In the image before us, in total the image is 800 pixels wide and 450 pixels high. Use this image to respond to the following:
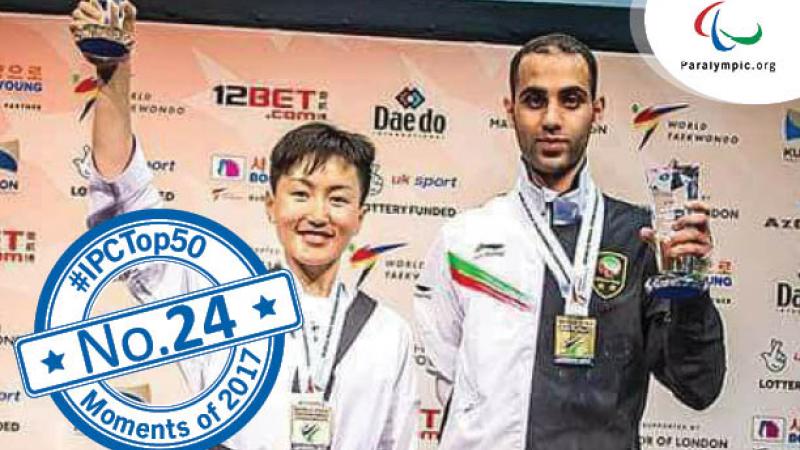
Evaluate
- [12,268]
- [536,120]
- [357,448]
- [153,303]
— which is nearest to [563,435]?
[357,448]

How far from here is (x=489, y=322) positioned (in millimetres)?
2857

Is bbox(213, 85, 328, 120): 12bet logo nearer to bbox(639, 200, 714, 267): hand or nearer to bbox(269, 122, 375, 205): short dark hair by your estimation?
bbox(269, 122, 375, 205): short dark hair

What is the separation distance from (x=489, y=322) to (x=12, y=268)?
3.28ft

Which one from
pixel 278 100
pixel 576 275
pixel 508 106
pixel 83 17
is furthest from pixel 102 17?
pixel 576 275

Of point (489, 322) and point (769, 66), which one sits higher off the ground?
point (769, 66)

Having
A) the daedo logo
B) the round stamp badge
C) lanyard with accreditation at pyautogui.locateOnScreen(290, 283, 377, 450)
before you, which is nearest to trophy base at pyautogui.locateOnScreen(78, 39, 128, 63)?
the round stamp badge

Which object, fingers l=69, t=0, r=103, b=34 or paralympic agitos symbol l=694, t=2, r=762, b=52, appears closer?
fingers l=69, t=0, r=103, b=34

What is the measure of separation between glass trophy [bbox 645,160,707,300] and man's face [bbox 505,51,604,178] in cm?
19

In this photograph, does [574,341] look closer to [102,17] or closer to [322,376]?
[322,376]

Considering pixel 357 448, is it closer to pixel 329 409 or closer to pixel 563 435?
pixel 329 409

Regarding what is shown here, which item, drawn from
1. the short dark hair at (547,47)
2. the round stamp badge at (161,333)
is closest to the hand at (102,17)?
the round stamp badge at (161,333)

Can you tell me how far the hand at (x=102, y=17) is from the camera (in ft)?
9.30

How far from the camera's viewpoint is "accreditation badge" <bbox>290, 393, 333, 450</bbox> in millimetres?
2811

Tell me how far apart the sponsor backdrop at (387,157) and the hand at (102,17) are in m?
0.03
